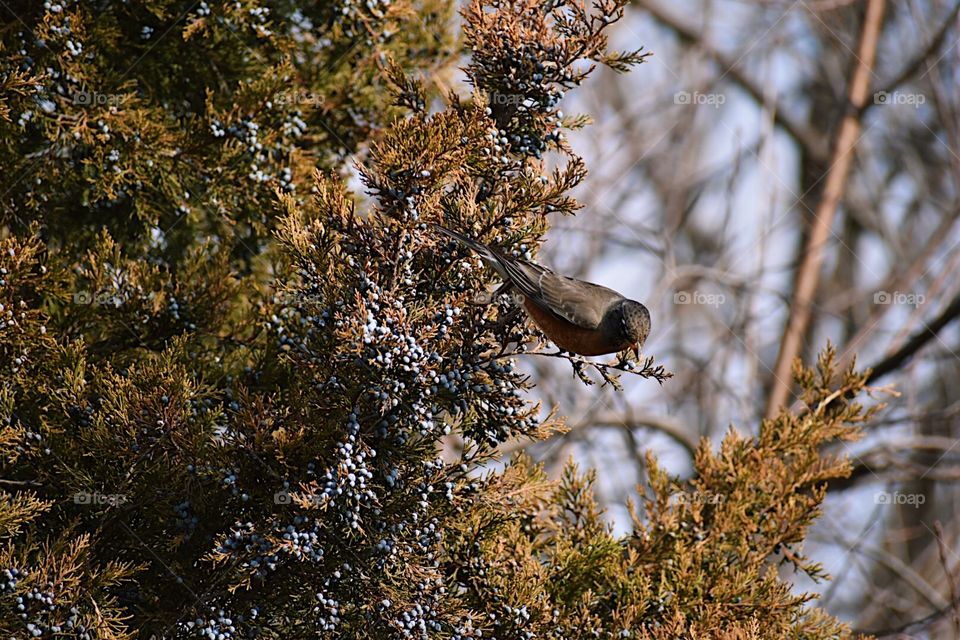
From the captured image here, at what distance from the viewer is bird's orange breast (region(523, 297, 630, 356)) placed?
2832 millimetres

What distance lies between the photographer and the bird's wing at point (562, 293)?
2689 millimetres

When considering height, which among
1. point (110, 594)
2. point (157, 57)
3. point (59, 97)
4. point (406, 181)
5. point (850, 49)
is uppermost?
point (850, 49)

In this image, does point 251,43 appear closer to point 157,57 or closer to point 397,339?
point 157,57

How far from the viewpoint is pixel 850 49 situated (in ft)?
25.9

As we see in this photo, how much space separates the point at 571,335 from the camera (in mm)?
2998

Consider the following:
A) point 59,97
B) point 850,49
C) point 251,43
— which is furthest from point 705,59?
point 59,97

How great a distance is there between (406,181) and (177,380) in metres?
0.80
